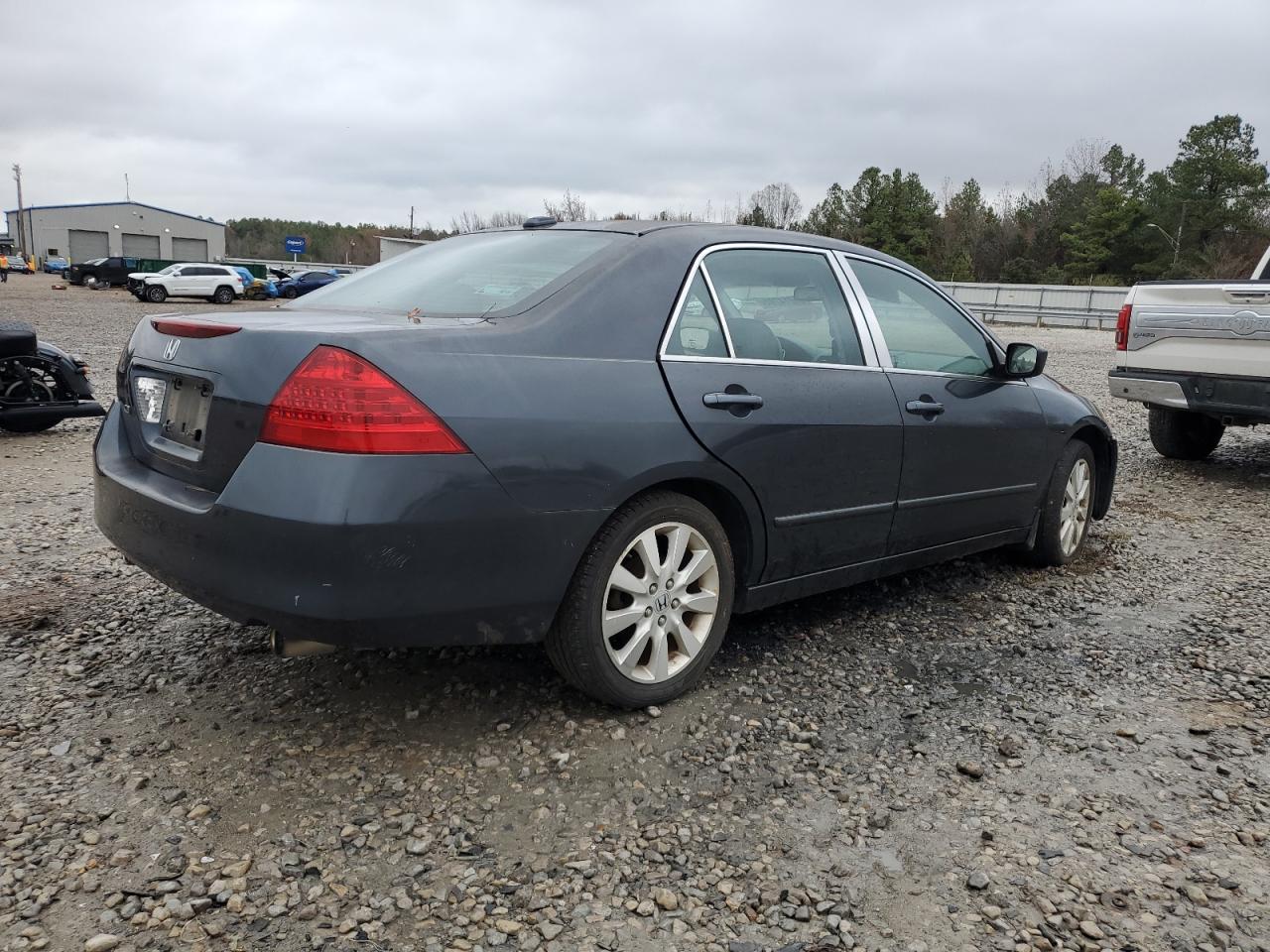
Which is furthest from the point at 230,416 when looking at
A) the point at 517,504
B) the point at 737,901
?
the point at 737,901

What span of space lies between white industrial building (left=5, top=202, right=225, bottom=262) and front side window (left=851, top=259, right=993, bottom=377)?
304ft

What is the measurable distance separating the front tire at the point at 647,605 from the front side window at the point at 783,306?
686 millimetres

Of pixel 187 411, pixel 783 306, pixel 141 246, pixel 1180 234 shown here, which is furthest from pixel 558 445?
pixel 141 246

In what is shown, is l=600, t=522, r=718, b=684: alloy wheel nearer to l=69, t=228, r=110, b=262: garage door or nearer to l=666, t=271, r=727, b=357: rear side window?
l=666, t=271, r=727, b=357: rear side window

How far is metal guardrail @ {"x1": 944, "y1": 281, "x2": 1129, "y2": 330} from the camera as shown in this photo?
118 ft

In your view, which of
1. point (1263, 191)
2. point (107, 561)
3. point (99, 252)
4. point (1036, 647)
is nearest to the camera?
point (1036, 647)

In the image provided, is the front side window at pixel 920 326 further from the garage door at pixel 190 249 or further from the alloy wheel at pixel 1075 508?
the garage door at pixel 190 249

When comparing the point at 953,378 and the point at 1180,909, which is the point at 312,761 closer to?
the point at 1180,909

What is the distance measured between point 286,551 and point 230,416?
1.47 ft

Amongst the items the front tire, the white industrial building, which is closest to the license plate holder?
the front tire

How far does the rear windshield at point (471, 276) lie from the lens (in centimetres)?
315

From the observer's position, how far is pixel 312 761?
2848 mm

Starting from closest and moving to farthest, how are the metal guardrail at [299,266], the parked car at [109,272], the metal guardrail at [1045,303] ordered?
the metal guardrail at [1045,303]
the parked car at [109,272]
the metal guardrail at [299,266]

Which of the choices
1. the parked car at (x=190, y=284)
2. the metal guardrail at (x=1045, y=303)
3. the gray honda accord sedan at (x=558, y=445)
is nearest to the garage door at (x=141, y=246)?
the parked car at (x=190, y=284)
